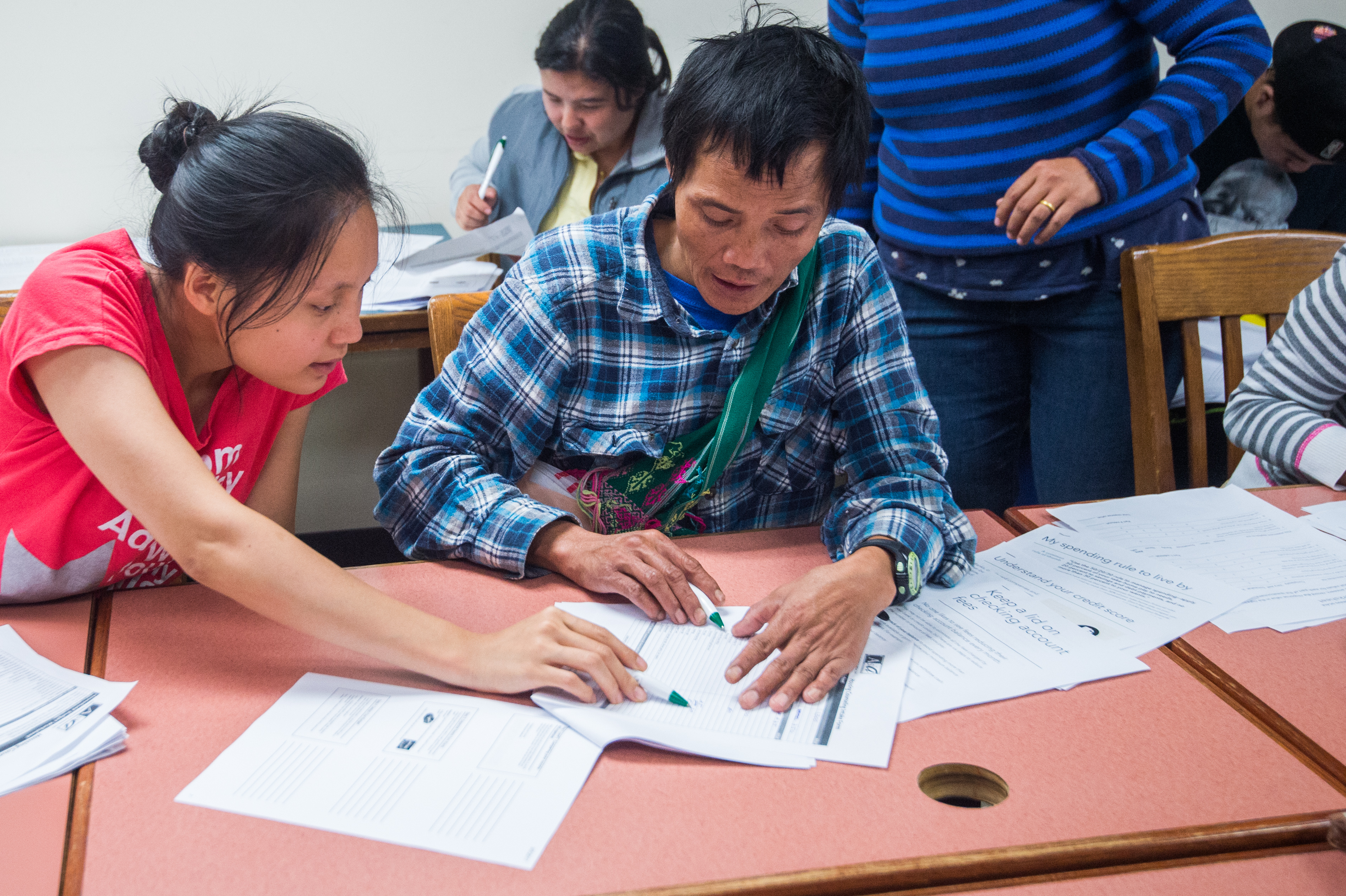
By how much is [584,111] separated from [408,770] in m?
1.89

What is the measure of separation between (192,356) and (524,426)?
366 millimetres

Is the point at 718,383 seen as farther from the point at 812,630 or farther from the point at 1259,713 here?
the point at 1259,713

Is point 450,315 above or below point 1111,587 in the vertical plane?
above

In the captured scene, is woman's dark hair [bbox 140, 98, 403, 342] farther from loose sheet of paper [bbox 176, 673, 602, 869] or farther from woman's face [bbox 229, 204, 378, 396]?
loose sheet of paper [bbox 176, 673, 602, 869]

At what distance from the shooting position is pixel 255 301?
943 millimetres

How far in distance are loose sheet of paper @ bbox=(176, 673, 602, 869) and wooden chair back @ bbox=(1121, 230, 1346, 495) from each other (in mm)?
1005

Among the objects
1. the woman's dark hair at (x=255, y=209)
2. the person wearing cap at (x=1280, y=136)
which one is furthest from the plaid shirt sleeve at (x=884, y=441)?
the person wearing cap at (x=1280, y=136)

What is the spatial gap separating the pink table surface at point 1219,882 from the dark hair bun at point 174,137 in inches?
38.9

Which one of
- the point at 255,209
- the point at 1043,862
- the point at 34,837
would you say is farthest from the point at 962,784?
the point at 255,209

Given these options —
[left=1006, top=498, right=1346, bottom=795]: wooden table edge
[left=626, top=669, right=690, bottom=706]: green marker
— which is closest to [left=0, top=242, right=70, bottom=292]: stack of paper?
[left=626, top=669, right=690, bottom=706]: green marker

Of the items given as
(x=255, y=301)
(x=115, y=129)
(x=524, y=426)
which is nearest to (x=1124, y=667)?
(x=524, y=426)

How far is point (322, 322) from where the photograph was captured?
96cm

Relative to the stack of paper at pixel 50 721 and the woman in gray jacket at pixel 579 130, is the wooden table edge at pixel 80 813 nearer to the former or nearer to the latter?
the stack of paper at pixel 50 721

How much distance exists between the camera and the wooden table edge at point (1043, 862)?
583mm
